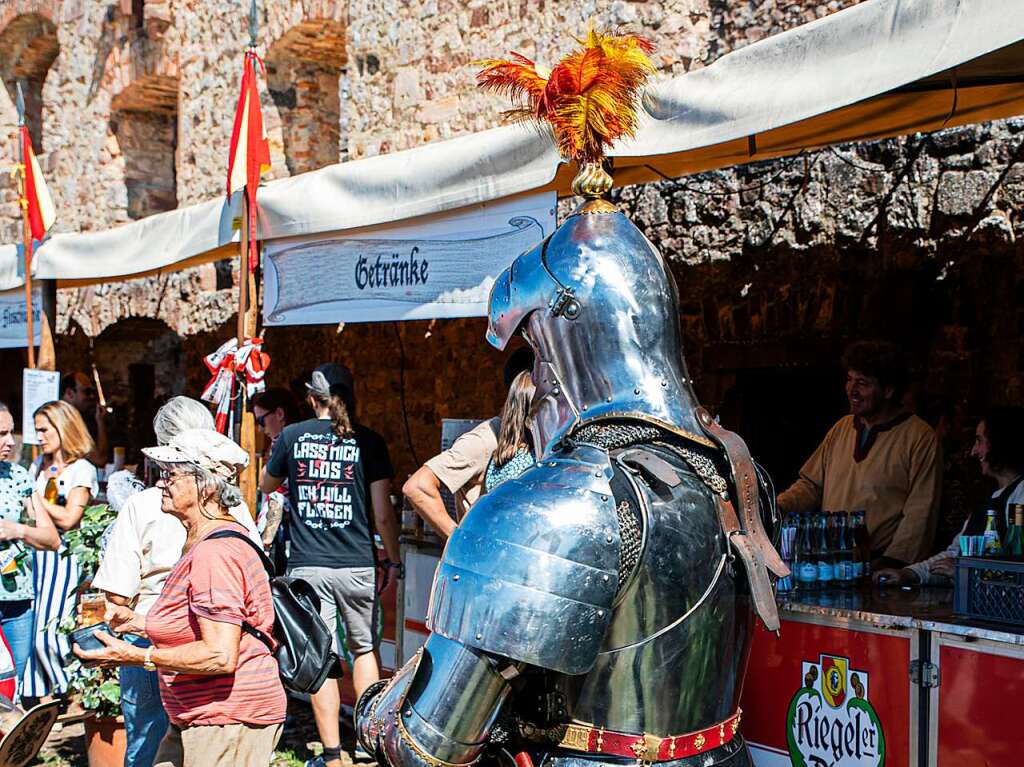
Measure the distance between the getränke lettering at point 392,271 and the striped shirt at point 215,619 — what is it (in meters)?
1.64

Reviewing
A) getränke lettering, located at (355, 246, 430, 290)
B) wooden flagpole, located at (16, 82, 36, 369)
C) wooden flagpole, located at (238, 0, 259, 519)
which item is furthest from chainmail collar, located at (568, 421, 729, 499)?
wooden flagpole, located at (16, 82, 36, 369)

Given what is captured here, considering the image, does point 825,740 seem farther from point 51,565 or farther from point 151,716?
point 51,565

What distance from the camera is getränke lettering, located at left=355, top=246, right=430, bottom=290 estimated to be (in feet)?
14.6

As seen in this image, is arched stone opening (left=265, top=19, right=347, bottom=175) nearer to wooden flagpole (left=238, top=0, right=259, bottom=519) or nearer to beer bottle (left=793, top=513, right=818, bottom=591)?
wooden flagpole (left=238, top=0, right=259, bottom=519)

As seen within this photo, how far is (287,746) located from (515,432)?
2.19 metres

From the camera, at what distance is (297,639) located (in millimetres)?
3344

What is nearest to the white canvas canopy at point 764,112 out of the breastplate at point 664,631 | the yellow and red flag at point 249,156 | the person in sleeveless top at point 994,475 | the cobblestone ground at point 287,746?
the yellow and red flag at point 249,156

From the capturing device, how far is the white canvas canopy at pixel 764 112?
9.30ft

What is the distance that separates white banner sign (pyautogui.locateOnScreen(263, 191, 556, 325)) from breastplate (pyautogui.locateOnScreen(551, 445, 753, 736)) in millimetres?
2142

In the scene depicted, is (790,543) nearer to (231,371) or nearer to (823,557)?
(823,557)

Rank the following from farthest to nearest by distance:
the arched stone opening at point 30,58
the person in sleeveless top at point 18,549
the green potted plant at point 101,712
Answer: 1. the arched stone opening at point 30,58
2. the person in sleeveless top at point 18,549
3. the green potted plant at point 101,712

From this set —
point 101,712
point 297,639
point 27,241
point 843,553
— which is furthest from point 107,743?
point 27,241

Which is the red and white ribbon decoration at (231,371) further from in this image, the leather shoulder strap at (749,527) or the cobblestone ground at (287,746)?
the leather shoulder strap at (749,527)

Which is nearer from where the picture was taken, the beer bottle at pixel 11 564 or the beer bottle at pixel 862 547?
the beer bottle at pixel 862 547
